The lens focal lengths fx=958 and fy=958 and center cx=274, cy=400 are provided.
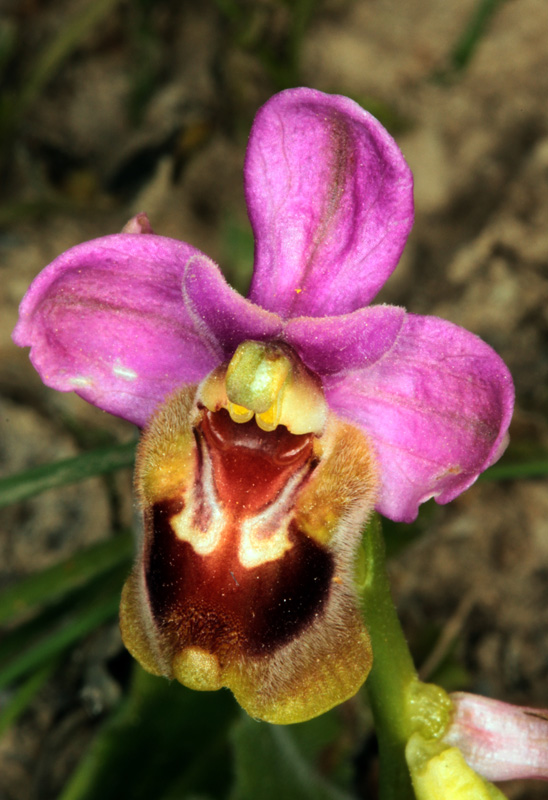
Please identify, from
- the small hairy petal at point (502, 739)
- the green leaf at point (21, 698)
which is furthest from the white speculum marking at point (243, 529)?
the green leaf at point (21, 698)

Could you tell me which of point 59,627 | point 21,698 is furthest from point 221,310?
point 21,698

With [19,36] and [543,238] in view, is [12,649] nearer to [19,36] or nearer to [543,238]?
[543,238]

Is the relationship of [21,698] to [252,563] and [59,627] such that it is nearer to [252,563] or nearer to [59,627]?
[59,627]

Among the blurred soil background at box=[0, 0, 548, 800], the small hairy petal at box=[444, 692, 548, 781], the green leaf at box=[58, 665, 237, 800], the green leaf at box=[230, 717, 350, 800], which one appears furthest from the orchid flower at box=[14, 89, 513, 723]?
the green leaf at box=[58, 665, 237, 800]

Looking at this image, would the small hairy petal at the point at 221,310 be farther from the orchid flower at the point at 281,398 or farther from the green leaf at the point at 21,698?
the green leaf at the point at 21,698

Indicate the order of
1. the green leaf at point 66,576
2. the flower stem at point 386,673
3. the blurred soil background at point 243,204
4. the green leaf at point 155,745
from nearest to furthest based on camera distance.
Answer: the flower stem at point 386,673 < the green leaf at point 155,745 < the green leaf at point 66,576 < the blurred soil background at point 243,204

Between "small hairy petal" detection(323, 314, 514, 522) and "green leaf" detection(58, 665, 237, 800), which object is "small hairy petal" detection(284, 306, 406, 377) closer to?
"small hairy petal" detection(323, 314, 514, 522)
